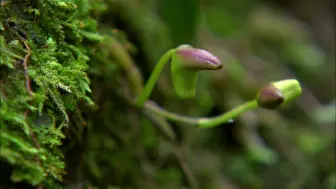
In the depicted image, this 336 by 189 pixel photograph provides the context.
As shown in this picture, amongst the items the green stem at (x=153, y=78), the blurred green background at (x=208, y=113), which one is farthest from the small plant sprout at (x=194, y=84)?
the blurred green background at (x=208, y=113)

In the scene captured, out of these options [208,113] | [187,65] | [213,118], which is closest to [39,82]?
[187,65]

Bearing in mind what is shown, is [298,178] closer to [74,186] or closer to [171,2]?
[171,2]

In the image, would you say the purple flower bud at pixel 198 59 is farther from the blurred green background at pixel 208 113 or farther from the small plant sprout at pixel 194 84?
the blurred green background at pixel 208 113

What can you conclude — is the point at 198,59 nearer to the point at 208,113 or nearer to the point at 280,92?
the point at 280,92

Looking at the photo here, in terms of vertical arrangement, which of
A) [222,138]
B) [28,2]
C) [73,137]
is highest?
[28,2]

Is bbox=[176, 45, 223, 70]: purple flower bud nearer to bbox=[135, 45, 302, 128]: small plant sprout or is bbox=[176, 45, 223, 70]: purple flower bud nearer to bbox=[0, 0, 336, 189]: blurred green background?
bbox=[135, 45, 302, 128]: small plant sprout

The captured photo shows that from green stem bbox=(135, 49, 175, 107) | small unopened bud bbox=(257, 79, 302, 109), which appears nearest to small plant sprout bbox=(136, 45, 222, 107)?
green stem bbox=(135, 49, 175, 107)

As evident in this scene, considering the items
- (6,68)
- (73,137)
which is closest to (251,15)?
(73,137)
